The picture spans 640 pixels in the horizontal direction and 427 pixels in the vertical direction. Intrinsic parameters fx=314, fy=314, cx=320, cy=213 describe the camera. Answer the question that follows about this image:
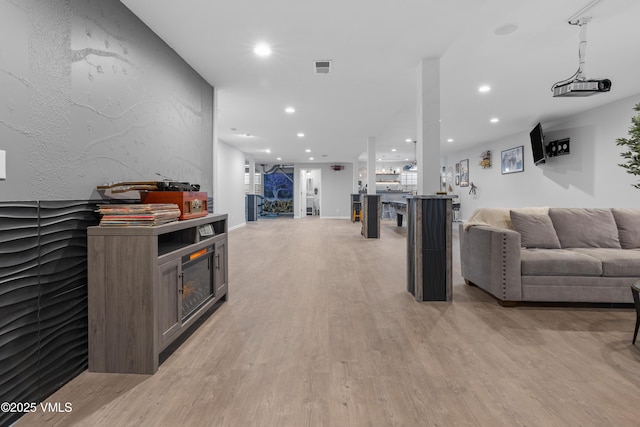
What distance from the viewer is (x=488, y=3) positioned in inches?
103

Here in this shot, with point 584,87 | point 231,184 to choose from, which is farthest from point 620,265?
point 231,184

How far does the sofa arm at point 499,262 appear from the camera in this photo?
9.79 feet

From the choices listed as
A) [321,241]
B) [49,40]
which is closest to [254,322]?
[49,40]

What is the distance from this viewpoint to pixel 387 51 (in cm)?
330

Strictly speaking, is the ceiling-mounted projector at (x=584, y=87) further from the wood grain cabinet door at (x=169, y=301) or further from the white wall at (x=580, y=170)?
the wood grain cabinet door at (x=169, y=301)

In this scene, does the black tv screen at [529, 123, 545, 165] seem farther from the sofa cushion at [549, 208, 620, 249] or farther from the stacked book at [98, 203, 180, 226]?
the stacked book at [98, 203, 180, 226]

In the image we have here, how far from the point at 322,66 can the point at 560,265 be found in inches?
127

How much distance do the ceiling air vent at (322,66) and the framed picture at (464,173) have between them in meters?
8.77

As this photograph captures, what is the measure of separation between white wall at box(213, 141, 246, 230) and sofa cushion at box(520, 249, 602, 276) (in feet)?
23.4

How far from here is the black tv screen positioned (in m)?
6.84

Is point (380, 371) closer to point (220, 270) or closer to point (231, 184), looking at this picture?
point (220, 270)

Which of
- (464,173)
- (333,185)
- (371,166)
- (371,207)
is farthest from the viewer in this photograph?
(333,185)

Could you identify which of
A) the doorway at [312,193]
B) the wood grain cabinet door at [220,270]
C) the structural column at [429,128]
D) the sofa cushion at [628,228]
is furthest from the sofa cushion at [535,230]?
the doorway at [312,193]

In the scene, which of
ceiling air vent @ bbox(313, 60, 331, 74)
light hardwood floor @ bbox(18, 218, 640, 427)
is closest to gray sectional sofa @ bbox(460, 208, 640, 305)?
light hardwood floor @ bbox(18, 218, 640, 427)
